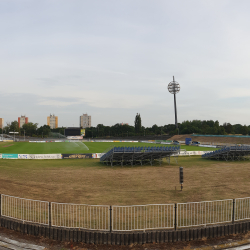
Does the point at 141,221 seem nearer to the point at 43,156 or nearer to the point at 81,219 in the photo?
the point at 81,219

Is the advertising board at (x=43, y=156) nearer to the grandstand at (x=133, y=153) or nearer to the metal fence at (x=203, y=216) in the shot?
the grandstand at (x=133, y=153)

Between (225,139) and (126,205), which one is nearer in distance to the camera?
(126,205)

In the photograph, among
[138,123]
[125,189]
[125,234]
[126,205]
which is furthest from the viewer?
[138,123]

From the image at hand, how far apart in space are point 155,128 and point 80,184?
180m

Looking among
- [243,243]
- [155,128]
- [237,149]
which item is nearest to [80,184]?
[243,243]

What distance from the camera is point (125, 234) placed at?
9078 mm

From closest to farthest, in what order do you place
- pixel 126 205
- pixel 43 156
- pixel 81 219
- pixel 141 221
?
pixel 141 221 → pixel 81 219 → pixel 126 205 → pixel 43 156

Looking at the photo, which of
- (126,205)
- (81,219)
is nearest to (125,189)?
(126,205)

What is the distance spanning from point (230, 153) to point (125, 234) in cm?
3861

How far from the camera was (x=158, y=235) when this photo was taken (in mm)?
9258

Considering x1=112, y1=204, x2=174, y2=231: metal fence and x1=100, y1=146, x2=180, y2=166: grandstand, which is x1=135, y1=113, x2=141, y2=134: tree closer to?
x1=100, y1=146, x2=180, y2=166: grandstand

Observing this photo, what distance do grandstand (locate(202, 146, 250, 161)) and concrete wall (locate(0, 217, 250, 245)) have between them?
112ft

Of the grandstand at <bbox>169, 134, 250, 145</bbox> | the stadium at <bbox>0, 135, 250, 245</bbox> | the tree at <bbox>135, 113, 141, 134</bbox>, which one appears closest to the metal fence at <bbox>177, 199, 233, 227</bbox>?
the stadium at <bbox>0, 135, 250, 245</bbox>

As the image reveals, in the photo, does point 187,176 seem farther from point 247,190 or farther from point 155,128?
point 155,128
